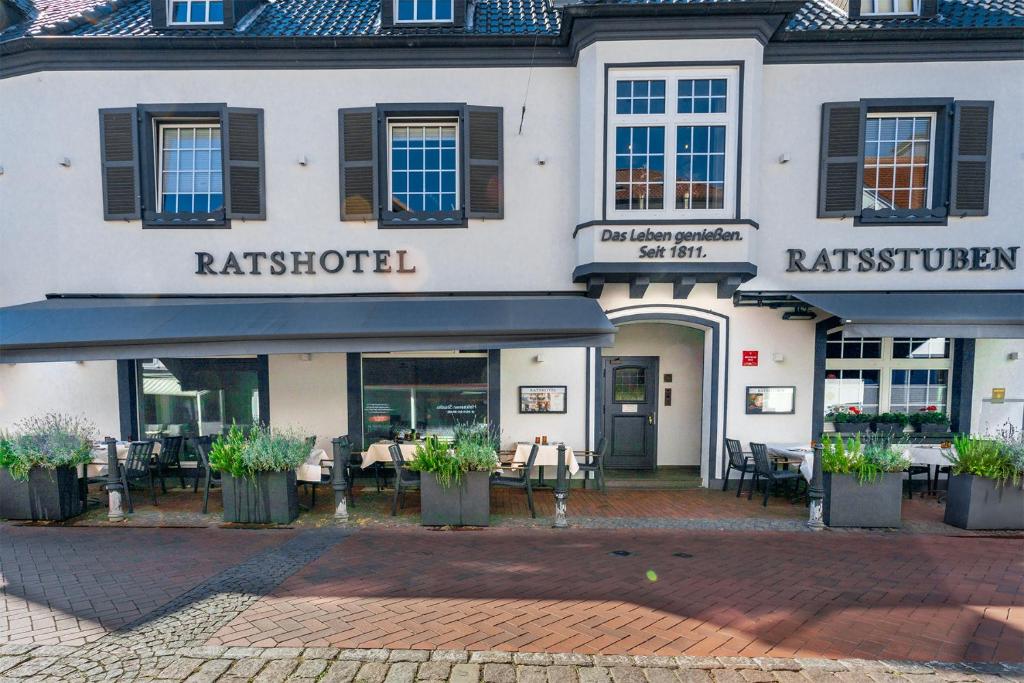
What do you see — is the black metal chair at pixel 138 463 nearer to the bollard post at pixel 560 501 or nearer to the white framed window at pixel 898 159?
the bollard post at pixel 560 501

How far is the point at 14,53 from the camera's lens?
7637 mm

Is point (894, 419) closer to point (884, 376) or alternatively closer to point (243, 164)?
point (884, 376)

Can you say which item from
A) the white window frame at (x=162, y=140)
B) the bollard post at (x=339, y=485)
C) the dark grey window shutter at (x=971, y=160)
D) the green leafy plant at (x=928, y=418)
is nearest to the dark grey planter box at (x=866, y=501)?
the green leafy plant at (x=928, y=418)

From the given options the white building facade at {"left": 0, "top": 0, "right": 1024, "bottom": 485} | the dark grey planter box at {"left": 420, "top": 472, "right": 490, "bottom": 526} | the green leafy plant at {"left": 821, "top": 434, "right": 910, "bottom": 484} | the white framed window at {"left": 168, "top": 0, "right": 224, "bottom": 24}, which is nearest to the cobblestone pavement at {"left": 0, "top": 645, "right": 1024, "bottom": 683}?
the dark grey planter box at {"left": 420, "top": 472, "right": 490, "bottom": 526}

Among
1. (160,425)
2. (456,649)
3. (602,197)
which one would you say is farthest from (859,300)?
(160,425)

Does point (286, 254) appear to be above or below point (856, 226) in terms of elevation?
below

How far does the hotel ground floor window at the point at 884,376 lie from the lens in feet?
27.1

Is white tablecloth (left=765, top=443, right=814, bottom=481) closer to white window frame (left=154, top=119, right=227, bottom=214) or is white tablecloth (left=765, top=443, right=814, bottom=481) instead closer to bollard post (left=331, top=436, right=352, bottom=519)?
bollard post (left=331, top=436, right=352, bottom=519)

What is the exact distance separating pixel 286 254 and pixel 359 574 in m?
5.47

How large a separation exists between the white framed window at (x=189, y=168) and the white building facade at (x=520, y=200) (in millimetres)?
40

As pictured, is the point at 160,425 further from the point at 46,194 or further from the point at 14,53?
the point at 14,53

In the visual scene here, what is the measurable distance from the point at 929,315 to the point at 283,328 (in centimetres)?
936

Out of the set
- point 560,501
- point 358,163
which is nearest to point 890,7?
point 358,163

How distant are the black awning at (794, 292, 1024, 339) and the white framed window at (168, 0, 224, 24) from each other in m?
10.9
